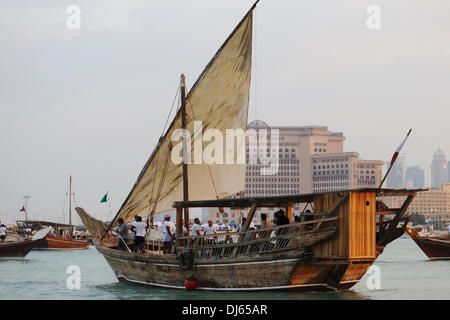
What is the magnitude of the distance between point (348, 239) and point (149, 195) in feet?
36.2

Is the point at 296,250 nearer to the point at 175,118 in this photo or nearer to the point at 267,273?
the point at 267,273

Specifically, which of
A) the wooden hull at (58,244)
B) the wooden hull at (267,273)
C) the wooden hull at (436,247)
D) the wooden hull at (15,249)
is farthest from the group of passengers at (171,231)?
the wooden hull at (58,244)

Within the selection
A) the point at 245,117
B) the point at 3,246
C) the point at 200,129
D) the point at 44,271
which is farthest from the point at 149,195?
the point at 3,246

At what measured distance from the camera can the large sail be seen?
28828 mm

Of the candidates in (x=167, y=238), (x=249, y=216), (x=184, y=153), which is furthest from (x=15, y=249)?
(x=249, y=216)

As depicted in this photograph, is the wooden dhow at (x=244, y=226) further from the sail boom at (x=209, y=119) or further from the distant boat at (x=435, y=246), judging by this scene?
the distant boat at (x=435, y=246)

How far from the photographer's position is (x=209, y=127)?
2964 centimetres

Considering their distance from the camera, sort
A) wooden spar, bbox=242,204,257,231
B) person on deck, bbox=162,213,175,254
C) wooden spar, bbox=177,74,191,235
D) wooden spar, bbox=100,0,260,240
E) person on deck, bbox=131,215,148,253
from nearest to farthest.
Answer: wooden spar, bbox=242,204,257,231 < person on deck, bbox=162,213,175,254 < person on deck, bbox=131,215,148,253 < wooden spar, bbox=177,74,191,235 < wooden spar, bbox=100,0,260,240

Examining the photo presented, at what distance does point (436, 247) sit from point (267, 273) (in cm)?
3146

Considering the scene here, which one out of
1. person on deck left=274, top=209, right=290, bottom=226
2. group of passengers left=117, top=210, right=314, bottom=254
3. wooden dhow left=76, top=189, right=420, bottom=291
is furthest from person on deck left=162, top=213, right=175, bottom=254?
person on deck left=274, top=209, right=290, bottom=226

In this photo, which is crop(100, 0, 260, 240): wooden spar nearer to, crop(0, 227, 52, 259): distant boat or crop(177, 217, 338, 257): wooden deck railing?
crop(177, 217, 338, 257): wooden deck railing

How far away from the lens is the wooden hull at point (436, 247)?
49.8 metres

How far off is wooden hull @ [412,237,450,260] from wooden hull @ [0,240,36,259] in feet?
82.8

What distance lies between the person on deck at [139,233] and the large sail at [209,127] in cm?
256
